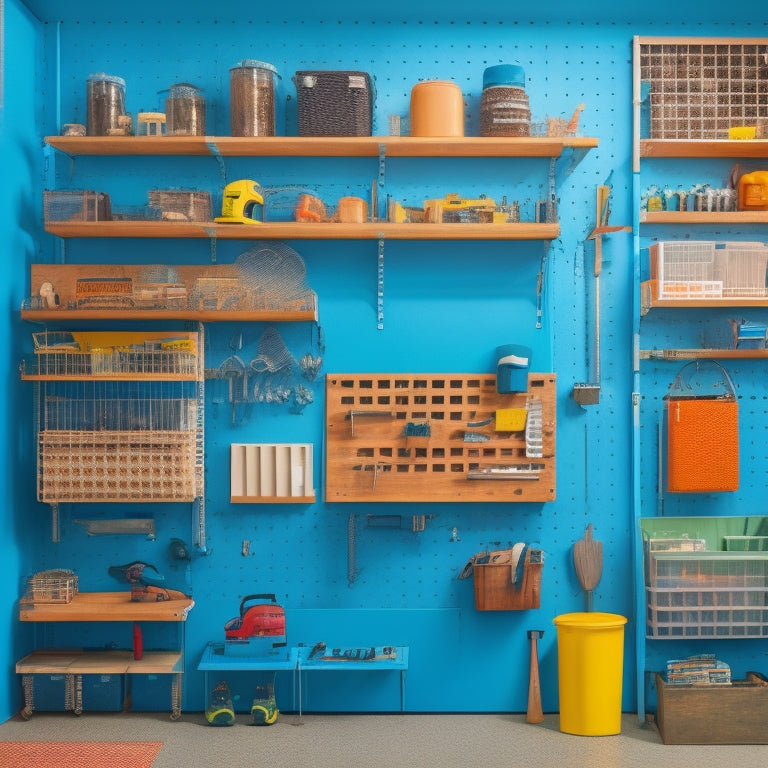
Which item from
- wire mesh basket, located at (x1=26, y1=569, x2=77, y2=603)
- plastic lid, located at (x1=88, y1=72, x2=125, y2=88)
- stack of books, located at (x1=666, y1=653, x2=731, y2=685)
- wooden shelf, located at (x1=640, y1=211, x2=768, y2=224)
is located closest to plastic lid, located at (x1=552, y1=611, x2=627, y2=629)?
stack of books, located at (x1=666, y1=653, x2=731, y2=685)

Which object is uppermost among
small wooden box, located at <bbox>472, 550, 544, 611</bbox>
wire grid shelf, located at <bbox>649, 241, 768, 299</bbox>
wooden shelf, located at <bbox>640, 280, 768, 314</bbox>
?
wire grid shelf, located at <bbox>649, 241, 768, 299</bbox>

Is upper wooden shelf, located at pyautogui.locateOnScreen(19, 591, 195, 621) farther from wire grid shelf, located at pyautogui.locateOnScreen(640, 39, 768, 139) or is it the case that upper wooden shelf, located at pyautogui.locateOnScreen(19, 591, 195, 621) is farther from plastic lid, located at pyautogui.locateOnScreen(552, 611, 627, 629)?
wire grid shelf, located at pyautogui.locateOnScreen(640, 39, 768, 139)

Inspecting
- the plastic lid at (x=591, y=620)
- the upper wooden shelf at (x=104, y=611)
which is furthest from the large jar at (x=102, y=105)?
the plastic lid at (x=591, y=620)

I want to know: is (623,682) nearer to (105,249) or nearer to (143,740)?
(143,740)

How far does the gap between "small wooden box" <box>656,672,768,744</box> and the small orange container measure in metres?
2.72

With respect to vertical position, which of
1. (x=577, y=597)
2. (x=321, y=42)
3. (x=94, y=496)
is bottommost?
(x=577, y=597)

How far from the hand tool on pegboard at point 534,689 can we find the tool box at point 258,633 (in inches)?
45.3

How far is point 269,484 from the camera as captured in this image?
180 inches

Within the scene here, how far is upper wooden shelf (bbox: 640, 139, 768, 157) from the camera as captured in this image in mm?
4426

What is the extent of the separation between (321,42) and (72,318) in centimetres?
178

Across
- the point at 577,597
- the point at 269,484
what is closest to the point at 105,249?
the point at 269,484

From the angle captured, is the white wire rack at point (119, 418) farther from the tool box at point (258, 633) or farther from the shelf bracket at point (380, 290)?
the shelf bracket at point (380, 290)

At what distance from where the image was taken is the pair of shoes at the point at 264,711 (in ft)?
14.2

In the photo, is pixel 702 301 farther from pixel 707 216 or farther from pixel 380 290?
pixel 380 290
